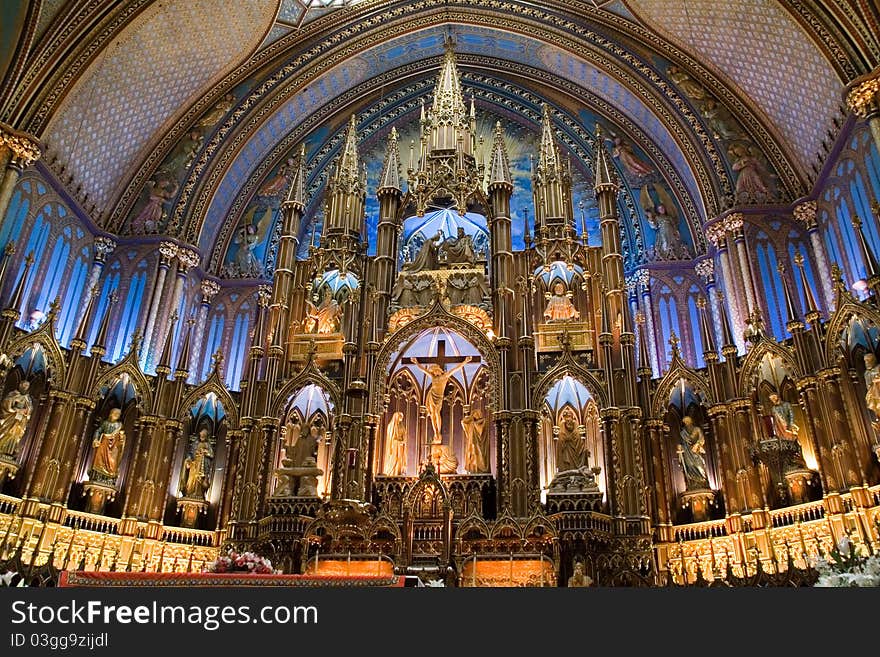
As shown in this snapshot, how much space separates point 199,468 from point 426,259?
335 inches

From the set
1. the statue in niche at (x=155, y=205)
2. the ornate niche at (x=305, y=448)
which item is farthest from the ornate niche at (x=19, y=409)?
the statue in niche at (x=155, y=205)

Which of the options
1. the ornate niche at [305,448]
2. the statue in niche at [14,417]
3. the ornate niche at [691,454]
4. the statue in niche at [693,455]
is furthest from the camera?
the ornate niche at [305,448]

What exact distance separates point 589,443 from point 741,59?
38.3 ft

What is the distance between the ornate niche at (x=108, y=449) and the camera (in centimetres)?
1576

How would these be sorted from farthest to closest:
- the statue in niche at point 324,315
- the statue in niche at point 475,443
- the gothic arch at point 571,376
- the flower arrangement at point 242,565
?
the statue in niche at point 324,315 → the statue in niche at point 475,443 → the gothic arch at point 571,376 → the flower arrangement at point 242,565

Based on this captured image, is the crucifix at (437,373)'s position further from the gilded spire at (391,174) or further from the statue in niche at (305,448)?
the gilded spire at (391,174)

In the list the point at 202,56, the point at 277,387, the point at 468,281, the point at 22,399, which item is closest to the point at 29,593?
the point at 22,399

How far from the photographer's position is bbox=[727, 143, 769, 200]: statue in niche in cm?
1884

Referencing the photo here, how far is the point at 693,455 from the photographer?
1611 centimetres

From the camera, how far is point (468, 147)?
21.6 metres

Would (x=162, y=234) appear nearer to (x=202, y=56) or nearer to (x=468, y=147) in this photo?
(x=202, y=56)

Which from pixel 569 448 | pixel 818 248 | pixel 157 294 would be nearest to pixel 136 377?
pixel 157 294

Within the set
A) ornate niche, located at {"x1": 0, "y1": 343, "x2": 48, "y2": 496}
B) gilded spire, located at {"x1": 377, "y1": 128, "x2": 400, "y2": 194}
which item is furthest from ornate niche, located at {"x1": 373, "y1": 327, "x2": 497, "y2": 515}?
ornate niche, located at {"x1": 0, "y1": 343, "x2": 48, "y2": 496}

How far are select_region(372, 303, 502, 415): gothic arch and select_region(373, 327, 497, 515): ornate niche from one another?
0.56 feet
